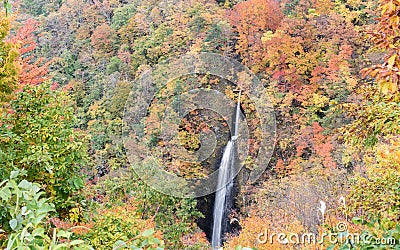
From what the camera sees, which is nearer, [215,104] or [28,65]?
[28,65]

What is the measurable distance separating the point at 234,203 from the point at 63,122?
9.84 meters

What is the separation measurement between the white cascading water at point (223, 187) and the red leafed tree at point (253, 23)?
3.65 metres

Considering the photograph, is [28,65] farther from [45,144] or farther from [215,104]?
[45,144]

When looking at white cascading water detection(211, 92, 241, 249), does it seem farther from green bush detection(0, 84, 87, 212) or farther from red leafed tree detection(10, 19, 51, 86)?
green bush detection(0, 84, 87, 212)

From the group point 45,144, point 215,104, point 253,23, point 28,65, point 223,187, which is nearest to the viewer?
point 45,144

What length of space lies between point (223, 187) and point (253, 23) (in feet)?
24.1

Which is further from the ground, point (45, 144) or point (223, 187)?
point (45, 144)

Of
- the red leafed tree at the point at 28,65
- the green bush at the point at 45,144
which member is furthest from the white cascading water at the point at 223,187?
the green bush at the point at 45,144

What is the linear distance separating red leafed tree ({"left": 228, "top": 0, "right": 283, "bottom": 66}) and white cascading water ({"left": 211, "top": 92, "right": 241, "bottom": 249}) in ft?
12.0

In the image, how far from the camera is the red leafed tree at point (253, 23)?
1589 centimetres

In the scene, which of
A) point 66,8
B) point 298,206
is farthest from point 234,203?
point 66,8

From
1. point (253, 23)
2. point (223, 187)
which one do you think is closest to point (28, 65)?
point (223, 187)

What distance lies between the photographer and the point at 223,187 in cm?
1337

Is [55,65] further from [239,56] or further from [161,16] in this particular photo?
[239,56]
